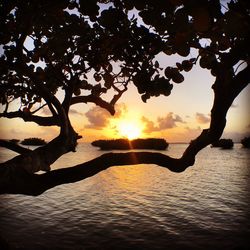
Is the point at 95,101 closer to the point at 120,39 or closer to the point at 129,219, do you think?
the point at 120,39

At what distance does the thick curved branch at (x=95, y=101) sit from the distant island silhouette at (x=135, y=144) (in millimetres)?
122193

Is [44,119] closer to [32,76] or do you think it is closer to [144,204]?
[32,76]

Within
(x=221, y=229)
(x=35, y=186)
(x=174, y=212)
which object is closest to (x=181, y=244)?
Result: (x=221, y=229)

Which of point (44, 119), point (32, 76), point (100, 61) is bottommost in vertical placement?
point (44, 119)

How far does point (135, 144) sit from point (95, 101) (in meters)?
124

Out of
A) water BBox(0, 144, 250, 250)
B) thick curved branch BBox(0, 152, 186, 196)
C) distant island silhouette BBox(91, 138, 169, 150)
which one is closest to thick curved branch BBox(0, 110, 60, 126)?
thick curved branch BBox(0, 152, 186, 196)

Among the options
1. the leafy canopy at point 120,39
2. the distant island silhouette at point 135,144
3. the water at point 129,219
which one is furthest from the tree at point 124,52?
the distant island silhouette at point 135,144

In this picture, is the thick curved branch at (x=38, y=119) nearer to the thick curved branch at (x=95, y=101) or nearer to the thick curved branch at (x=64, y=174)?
the thick curved branch at (x=95, y=101)

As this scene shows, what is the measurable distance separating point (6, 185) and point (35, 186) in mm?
514

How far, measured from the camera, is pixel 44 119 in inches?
329

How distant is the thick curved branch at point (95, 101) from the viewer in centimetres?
864

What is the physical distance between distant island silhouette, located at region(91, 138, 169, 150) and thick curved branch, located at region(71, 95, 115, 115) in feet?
401

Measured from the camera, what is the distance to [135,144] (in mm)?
132750

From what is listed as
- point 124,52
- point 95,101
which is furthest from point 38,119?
point 124,52
